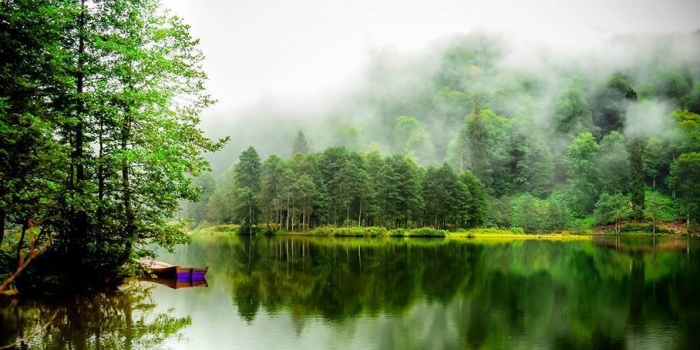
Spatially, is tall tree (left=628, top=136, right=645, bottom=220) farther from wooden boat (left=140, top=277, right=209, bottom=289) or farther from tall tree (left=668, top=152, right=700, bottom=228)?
wooden boat (left=140, top=277, right=209, bottom=289)

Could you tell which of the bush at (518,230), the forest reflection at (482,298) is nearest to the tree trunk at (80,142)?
the forest reflection at (482,298)

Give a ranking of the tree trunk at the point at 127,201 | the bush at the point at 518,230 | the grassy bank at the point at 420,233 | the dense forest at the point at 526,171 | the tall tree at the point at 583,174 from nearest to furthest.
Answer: the tree trunk at the point at 127,201, the grassy bank at the point at 420,233, the dense forest at the point at 526,171, the bush at the point at 518,230, the tall tree at the point at 583,174

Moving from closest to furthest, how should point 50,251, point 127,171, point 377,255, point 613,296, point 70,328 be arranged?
1. point 70,328
2. point 50,251
3. point 127,171
4. point 613,296
5. point 377,255

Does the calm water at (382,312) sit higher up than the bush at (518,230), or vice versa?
the bush at (518,230)

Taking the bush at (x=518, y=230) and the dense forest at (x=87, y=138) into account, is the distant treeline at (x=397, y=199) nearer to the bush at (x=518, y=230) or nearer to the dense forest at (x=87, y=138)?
the bush at (x=518, y=230)

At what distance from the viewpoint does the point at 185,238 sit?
2606 centimetres

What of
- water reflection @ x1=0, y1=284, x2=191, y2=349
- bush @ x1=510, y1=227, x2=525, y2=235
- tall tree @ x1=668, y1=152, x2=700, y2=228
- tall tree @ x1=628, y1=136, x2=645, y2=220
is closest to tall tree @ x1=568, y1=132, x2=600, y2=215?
tall tree @ x1=628, y1=136, x2=645, y2=220

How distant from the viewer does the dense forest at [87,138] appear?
20750 millimetres

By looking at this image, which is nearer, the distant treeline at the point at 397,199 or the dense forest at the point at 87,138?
the dense forest at the point at 87,138

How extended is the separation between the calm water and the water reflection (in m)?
0.04

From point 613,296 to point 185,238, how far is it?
75.5 feet

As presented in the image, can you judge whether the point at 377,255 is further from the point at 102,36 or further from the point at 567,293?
the point at 102,36

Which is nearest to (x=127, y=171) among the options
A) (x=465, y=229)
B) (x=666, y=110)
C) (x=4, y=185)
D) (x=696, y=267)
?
(x=4, y=185)

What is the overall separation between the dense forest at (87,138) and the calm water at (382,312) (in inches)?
111
